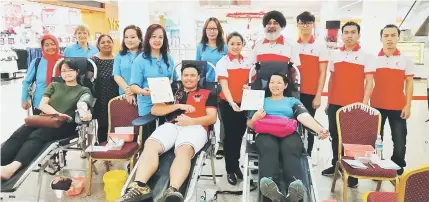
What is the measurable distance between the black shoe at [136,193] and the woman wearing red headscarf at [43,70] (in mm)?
1908

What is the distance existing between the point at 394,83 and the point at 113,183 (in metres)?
2.67

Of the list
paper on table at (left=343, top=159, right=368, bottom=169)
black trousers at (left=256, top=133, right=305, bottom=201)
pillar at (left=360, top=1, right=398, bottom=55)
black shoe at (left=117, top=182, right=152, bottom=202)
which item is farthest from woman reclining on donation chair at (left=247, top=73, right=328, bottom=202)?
pillar at (left=360, top=1, right=398, bottom=55)

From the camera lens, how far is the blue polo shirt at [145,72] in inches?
125

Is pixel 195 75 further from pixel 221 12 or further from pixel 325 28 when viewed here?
pixel 221 12

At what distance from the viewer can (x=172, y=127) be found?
2963mm

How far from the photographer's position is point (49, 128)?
3.09 m

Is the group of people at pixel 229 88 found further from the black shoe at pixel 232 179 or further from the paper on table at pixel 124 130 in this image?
the paper on table at pixel 124 130

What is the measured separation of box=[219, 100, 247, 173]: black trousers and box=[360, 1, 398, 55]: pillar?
4.87 m

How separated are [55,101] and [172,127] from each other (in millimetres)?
1204

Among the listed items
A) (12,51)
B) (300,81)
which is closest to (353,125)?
(300,81)

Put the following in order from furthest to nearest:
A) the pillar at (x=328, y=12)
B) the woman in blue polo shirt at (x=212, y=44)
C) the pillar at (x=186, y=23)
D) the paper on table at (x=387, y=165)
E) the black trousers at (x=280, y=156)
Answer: the pillar at (x=328, y=12)
the pillar at (x=186, y=23)
the woman in blue polo shirt at (x=212, y=44)
the paper on table at (x=387, y=165)
the black trousers at (x=280, y=156)

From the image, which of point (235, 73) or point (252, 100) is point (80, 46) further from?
point (252, 100)

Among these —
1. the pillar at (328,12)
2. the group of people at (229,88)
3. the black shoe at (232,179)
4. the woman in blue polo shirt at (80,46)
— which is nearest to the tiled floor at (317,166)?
the black shoe at (232,179)

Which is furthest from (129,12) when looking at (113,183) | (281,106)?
(281,106)
